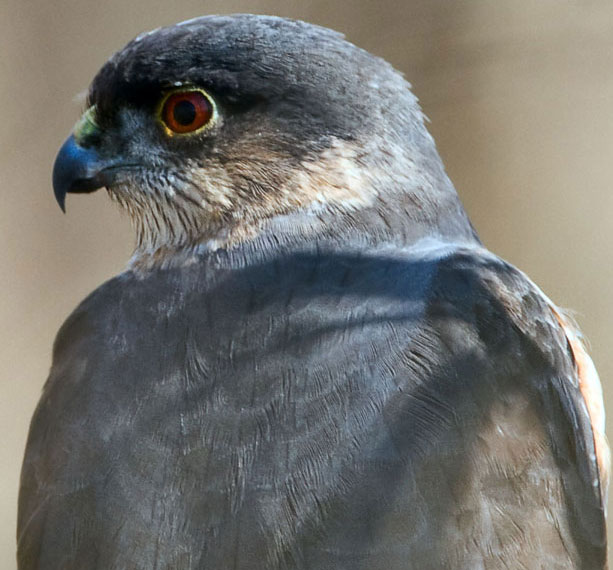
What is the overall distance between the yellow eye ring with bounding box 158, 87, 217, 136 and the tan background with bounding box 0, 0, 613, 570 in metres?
1.86

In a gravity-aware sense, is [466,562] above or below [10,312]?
above

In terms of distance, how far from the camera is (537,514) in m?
2.33

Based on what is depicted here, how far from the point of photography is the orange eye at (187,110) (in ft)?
8.71

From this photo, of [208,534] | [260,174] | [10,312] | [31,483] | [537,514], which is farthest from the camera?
[10,312]

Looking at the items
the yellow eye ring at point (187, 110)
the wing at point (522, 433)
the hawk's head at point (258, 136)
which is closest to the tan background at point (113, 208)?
the hawk's head at point (258, 136)

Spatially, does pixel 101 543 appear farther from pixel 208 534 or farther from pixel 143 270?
pixel 143 270

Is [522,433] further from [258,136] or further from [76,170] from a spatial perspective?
[76,170]

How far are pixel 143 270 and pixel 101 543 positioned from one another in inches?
32.2

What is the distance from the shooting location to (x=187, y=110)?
2.65 metres

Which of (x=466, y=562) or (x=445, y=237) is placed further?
(x=445, y=237)

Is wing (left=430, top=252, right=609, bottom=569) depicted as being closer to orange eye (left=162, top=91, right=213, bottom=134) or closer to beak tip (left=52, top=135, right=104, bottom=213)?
orange eye (left=162, top=91, right=213, bottom=134)

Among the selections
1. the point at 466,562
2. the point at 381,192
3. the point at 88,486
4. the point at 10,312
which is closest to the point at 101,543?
the point at 88,486

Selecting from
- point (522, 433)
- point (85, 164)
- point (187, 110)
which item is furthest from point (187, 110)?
point (522, 433)

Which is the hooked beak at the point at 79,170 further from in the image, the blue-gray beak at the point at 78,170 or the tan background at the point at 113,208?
the tan background at the point at 113,208
